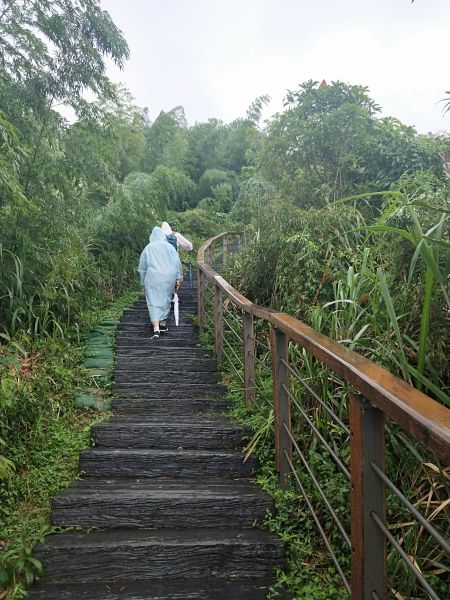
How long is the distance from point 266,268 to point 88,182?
222 centimetres

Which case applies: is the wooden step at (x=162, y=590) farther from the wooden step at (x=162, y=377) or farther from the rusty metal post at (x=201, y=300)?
the rusty metal post at (x=201, y=300)

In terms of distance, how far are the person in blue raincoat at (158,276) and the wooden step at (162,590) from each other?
320 cm

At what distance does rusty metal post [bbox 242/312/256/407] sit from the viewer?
3.21 metres

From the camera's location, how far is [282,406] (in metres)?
2.43

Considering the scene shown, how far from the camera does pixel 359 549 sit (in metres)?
1.39

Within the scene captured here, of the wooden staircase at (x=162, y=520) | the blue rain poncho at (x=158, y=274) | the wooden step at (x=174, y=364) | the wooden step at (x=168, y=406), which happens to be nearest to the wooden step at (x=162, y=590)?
the wooden staircase at (x=162, y=520)

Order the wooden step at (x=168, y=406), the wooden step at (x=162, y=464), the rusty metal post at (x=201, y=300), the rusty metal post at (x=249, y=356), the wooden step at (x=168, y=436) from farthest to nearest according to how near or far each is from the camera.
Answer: the rusty metal post at (x=201, y=300) < the wooden step at (x=168, y=406) < the rusty metal post at (x=249, y=356) < the wooden step at (x=168, y=436) < the wooden step at (x=162, y=464)

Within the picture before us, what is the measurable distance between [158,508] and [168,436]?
67 centimetres

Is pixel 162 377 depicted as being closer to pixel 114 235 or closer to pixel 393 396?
pixel 393 396

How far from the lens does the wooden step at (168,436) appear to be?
9.92ft

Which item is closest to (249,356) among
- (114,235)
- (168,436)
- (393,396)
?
(168,436)

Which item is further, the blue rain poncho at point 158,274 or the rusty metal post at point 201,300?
the rusty metal post at point 201,300

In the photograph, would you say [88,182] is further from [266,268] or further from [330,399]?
[330,399]

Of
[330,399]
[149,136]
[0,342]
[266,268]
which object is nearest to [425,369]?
[330,399]
